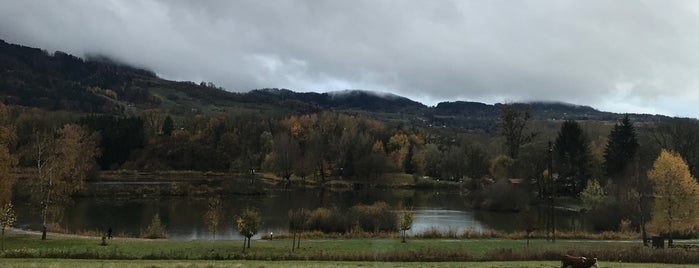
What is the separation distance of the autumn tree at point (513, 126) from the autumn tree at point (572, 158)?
30.3ft

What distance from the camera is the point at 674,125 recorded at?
91938 millimetres

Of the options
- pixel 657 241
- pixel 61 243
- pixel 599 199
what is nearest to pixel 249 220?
pixel 61 243

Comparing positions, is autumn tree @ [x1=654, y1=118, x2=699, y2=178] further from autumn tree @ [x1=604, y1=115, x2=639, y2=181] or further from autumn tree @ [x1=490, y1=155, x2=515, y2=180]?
autumn tree @ [x1=490, y1=155, x2=515, y2=180]

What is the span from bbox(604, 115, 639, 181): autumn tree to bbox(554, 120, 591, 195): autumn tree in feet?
15.0

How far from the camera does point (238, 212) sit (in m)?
65.6

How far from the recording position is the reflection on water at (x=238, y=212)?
5281 cm

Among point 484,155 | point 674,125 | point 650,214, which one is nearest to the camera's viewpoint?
point 650,214

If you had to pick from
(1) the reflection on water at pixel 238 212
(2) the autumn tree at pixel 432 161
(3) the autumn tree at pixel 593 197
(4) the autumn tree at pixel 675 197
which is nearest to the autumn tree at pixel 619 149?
(3) the autumn tree at pixel 593 197

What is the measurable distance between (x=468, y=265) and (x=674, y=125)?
268ft

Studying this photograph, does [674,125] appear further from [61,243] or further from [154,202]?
[61,243]

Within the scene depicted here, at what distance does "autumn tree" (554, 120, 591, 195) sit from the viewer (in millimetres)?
95375

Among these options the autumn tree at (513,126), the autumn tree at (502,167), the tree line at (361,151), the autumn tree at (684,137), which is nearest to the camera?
Result: the tree line at (361,151)

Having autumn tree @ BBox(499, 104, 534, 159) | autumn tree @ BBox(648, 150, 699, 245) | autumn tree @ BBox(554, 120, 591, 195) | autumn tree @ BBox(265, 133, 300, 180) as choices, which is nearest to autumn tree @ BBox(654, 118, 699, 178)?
autumn tree @ BBox(554, 120, 591, 195)

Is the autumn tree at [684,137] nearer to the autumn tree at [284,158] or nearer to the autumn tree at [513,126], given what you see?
the autumn tree at [513,126]
